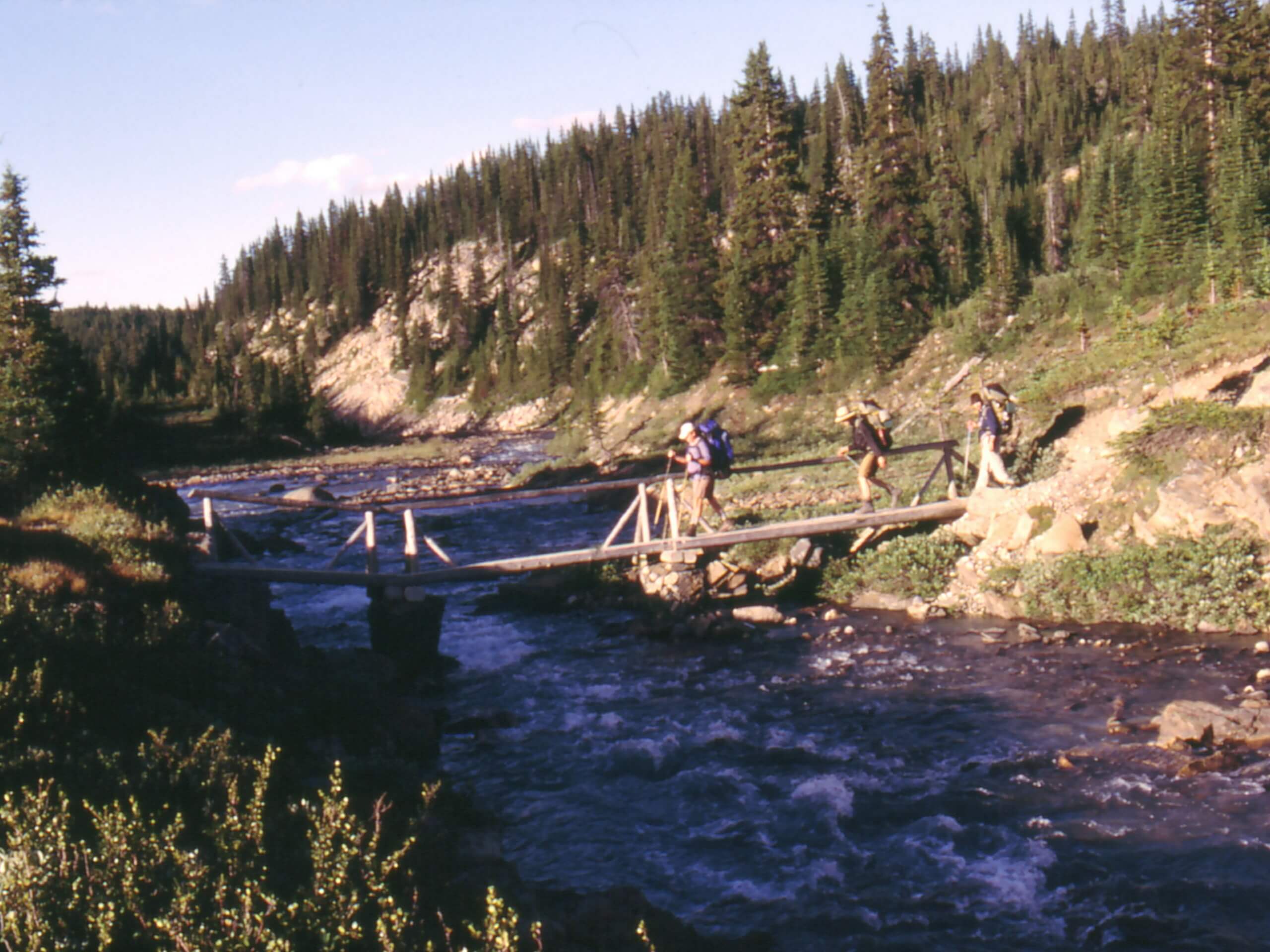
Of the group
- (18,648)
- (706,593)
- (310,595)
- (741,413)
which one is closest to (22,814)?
(18,648)

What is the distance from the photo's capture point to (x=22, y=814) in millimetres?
6461

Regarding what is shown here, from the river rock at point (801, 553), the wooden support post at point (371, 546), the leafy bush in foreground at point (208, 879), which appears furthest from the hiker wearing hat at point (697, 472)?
the leafy bush in foreground at point (208, 879)

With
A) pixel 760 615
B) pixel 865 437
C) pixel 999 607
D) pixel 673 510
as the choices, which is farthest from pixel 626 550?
pixel 999 607

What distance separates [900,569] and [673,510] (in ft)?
14.2

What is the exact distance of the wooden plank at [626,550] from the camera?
16766 millimetres

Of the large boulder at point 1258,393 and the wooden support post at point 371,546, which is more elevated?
the large boulder at point 1258,393

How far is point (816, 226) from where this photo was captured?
47.0 meters

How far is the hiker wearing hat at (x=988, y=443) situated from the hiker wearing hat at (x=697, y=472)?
463cm

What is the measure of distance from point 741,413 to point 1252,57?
1208 inches

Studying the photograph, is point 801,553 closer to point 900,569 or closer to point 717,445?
point 900,569

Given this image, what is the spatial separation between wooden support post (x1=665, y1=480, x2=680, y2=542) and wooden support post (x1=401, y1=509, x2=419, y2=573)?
4431mm

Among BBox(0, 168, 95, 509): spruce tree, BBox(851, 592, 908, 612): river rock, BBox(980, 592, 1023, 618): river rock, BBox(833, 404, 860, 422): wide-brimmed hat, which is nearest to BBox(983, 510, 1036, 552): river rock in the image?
BBox(980, 592, 1023, 618): river rock

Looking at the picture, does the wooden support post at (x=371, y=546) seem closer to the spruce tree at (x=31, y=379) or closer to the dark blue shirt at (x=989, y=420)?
the spruce tree at (x=31, y=379)

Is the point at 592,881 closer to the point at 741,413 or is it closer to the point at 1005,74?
the point at 741,413
